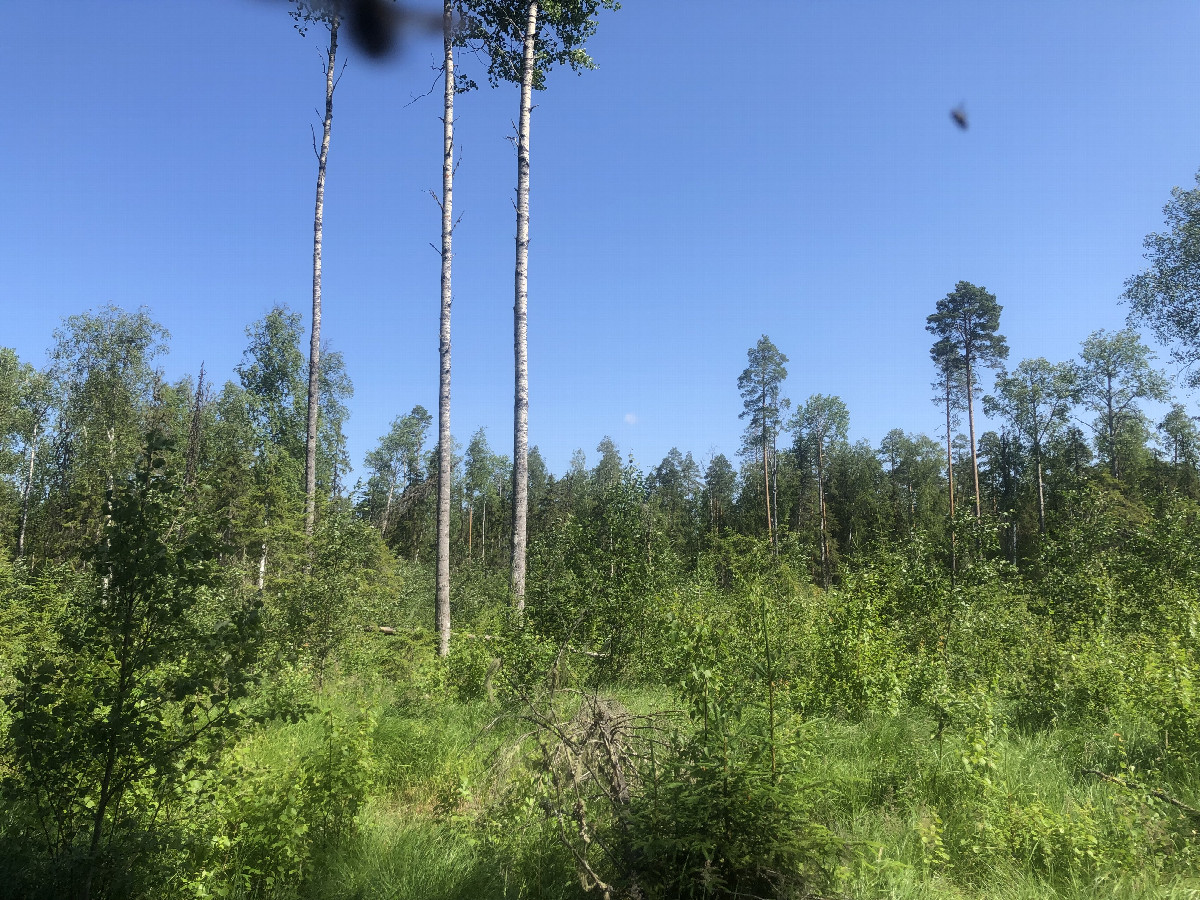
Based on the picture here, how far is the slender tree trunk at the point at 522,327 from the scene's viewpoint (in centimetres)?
1074

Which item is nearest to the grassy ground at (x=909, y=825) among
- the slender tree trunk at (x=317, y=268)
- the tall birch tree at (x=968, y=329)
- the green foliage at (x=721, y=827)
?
the green foliage at (x=721, y=827)

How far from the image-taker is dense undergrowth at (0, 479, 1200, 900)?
3.50 metres

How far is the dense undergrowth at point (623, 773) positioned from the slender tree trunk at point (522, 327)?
3.07 metres

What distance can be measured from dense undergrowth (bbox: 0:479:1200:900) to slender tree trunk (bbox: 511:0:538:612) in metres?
3.07

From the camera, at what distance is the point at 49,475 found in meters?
34.2

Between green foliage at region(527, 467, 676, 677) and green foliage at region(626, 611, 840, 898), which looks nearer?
green foliage at region(626, 611, 840, 898)

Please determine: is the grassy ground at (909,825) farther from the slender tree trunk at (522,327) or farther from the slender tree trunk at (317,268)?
the slender tree trunk at (317,268)

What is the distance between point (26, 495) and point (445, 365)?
3302 centimetres

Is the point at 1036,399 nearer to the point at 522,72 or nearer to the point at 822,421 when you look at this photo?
the point at 822,421

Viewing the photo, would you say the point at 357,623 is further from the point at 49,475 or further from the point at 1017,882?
the point at 49,475

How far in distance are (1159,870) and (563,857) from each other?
364 cm

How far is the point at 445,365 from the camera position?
11773mm

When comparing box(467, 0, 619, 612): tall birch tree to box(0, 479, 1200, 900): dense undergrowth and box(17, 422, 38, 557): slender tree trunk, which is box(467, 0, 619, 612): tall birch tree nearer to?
box(0, 479, 1200, 900): dense undergrowth

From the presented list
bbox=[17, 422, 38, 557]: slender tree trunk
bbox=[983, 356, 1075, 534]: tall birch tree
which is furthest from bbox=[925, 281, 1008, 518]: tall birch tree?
bbox=[17, 422, 38, 557]: slender tree trunk
